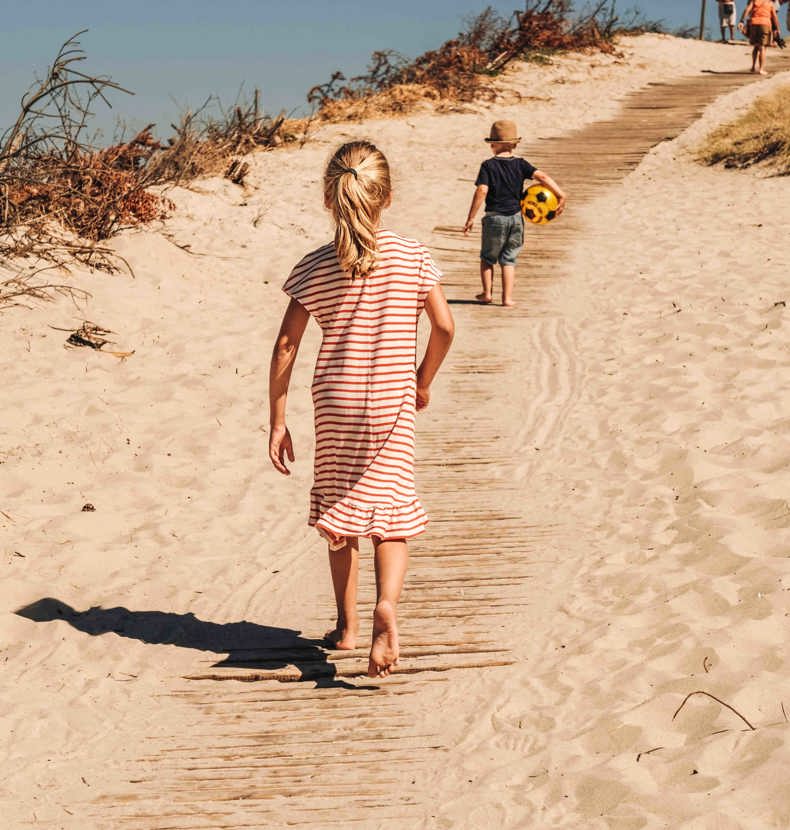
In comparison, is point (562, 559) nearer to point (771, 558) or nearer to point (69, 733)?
point (771, 558)

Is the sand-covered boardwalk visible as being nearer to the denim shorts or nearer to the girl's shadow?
the girl's shadow

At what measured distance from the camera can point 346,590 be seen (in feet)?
14.1

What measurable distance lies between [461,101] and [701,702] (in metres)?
20.1

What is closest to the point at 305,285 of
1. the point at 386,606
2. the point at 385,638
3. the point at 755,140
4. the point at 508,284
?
the point at 386,606

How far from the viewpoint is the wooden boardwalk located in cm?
351

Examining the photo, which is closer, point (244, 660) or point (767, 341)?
point (244, 660)

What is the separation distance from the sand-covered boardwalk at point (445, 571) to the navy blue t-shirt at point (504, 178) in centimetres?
114

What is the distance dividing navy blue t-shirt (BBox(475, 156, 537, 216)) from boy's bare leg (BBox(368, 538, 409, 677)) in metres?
6.02

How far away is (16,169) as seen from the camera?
422 inches

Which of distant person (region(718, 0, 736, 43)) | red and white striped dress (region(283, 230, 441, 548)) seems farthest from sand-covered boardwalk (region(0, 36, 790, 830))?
distant person (region(718, 0, 736, 43))

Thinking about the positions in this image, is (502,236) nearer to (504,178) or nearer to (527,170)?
(504,178)

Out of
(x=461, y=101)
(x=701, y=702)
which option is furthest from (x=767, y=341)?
(x=461, y=101)

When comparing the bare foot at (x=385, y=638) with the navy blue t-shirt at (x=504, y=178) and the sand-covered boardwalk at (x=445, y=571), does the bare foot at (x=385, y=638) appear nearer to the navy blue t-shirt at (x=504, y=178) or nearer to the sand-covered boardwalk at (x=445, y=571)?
the sand-covered boardwalk at (x=445, y=571)

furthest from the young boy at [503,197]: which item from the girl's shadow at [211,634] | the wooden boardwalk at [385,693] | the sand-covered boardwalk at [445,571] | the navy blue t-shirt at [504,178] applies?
the girl's shadow at [211,634]
